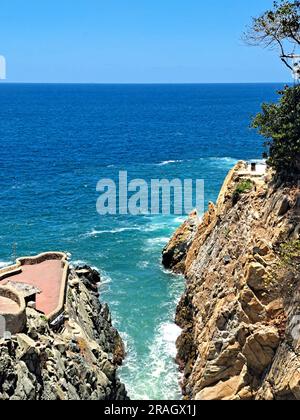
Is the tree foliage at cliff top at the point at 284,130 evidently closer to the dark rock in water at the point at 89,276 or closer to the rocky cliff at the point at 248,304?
the rocky cliff at the point at 248,304

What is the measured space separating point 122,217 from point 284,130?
37026 millimetres

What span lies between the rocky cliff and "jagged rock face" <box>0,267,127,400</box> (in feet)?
17.5

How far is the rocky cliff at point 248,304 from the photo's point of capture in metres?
26.0

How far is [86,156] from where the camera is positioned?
10406 cm

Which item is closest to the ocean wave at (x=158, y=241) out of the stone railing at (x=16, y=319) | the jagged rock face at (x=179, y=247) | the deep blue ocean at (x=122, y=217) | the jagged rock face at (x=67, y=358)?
the deep blue ocean at (x=122, y=217)

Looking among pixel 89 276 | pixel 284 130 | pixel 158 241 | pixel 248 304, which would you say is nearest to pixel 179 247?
pixel 158 241

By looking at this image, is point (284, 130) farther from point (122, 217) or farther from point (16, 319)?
point (122, 217)

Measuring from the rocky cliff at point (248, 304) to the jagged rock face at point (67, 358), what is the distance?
5.34 m

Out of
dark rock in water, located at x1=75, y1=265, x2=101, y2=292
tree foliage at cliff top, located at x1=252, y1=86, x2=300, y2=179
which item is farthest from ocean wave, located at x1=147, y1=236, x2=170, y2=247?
tree foliage at cliff top, located at x1=252, y1=86, x2=300, y2=179

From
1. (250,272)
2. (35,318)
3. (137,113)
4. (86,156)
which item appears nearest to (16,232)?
(35,318)

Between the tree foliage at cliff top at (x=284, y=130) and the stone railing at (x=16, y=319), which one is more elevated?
the tree foliage at cliff top at (x=284, y=130)

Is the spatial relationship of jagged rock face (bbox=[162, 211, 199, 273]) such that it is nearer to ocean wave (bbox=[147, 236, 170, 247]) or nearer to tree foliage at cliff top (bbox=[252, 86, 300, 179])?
ocean wave (bbox=[147, 236, 170, 247])

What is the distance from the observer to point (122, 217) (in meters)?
67.6
